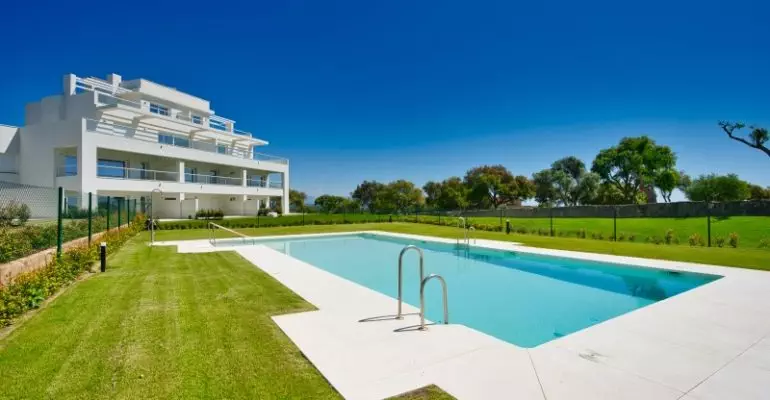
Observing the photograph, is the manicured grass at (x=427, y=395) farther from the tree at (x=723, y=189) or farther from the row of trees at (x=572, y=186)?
the tree at (x=723, y=189)

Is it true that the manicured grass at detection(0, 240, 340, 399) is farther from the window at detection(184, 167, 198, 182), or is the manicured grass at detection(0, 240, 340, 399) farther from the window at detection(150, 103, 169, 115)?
the window at detection(150, 103, 169, 115)

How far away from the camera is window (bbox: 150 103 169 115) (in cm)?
3122

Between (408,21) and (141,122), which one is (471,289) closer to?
(408,21)

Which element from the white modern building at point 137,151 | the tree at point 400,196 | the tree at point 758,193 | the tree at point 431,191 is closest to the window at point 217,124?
the white modern building at point 137,151

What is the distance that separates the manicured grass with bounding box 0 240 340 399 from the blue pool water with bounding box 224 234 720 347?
328cm

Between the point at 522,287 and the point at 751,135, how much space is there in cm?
3943

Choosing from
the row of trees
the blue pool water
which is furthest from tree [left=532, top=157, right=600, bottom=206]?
the blue pool water

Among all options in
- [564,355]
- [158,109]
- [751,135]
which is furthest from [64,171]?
[751,135]

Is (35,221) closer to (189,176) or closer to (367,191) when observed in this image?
(189,176)

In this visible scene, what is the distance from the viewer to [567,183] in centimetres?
5791

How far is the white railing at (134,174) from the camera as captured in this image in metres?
23.6

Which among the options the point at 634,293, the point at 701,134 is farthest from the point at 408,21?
the point at 701,134

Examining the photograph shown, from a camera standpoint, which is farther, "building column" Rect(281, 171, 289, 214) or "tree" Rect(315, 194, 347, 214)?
"tree" Rect(315, 194, 347, 214)

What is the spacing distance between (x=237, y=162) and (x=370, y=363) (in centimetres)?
3308
